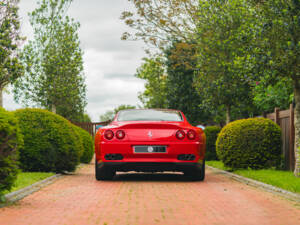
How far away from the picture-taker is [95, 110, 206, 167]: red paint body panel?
36.1 feet

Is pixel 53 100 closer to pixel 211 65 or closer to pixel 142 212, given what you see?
pixel 211 65

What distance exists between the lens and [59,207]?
24.6ft

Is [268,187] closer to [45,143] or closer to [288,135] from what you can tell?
[288,135]

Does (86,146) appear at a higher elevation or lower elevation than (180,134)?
lower

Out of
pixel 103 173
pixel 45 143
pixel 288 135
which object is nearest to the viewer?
pixel 103 173

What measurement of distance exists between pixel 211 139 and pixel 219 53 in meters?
3.69

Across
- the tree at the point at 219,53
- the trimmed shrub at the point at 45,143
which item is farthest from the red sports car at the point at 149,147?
the tree at the point at 219,53

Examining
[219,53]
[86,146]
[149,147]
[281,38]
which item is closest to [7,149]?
[149,147]

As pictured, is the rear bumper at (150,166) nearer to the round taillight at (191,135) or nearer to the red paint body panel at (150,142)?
the red paint body panel at (150,142)

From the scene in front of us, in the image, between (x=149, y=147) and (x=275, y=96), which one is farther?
(x=275, y=96)

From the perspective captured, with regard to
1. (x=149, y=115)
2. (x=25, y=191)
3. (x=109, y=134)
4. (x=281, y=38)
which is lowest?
(x=25, y=191)

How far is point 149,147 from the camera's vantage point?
1102 cm

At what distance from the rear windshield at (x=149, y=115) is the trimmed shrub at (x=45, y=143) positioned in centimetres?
202

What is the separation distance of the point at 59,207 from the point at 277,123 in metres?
9.58
